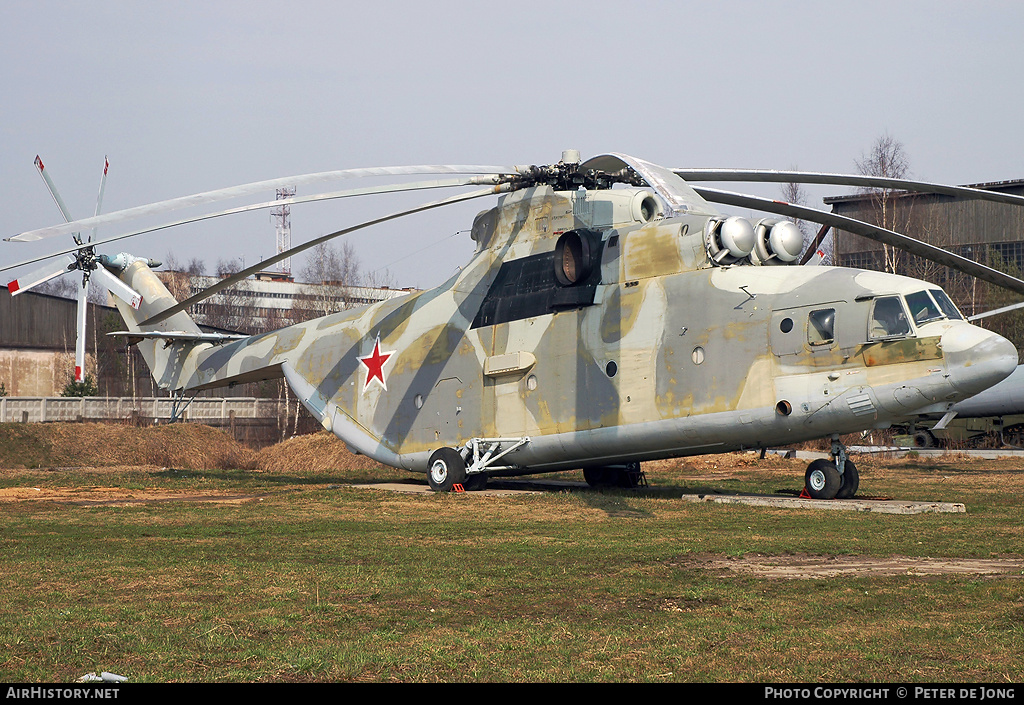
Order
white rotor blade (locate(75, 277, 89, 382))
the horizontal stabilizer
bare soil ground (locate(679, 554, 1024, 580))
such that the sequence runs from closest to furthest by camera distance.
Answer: bare soil ground (locate(679, 554, 1024, 580))
white rotor blade (locate(75, 277, 89, 382))
the horizontal stabilizer

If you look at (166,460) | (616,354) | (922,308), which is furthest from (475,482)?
(166,460)

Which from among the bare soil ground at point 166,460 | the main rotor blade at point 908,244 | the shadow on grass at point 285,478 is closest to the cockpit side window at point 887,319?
the main rotor blade at point 908,244

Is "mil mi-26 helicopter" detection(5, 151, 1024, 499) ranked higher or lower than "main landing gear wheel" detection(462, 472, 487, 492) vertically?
higher

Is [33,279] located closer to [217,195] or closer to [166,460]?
[217,195]

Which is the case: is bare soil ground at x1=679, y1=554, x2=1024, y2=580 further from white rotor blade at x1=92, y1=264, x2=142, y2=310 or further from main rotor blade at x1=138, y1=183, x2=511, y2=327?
white rotor blade at x1=92, y1=264, x2=142, y2=310

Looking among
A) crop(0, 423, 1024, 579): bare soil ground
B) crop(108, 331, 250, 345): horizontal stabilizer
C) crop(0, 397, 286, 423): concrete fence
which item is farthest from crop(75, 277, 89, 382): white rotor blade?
crop(0, 397, 286, 423): concrete fence

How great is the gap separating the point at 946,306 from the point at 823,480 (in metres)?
3.43

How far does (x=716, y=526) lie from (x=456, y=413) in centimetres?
760

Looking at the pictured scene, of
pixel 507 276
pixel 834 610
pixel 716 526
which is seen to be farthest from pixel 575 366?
pixel 834 610

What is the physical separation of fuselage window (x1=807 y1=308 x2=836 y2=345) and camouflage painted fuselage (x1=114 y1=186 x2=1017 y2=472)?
0.04 m

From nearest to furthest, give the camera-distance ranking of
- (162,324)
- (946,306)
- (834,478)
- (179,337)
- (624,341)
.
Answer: (946,306) → (834,478) → (624,341) → (179,337) → (162,324)

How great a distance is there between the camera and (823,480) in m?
16.5

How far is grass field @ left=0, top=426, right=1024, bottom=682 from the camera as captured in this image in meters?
6.03
